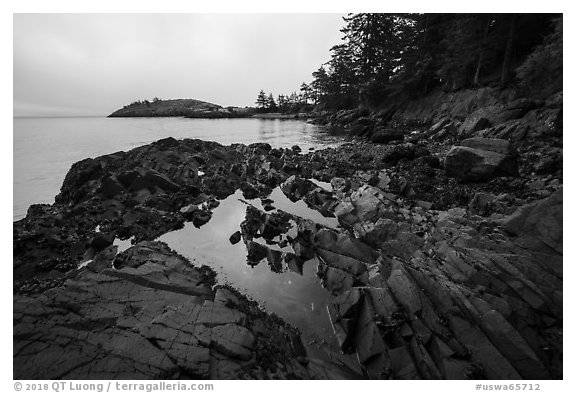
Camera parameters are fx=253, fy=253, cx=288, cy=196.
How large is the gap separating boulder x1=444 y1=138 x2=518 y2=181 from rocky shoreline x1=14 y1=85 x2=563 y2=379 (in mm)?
80

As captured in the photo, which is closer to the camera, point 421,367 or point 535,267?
point 421,367

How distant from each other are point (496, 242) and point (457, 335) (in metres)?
4.21

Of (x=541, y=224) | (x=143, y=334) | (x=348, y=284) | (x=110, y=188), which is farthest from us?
(x=110, y=188)

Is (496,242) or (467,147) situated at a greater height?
(467,147)

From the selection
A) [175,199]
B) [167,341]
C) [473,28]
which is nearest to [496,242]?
[167,341]

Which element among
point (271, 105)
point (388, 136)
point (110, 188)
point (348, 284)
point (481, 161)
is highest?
point (271, 105)

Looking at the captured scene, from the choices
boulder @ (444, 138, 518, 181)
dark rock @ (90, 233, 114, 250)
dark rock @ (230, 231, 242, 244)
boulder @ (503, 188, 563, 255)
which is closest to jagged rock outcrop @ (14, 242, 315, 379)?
dark rock @ (230, 231, 242, 244)

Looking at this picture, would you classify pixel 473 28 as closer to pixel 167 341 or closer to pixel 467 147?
pixel 467 147

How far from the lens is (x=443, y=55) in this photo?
37.0 metres

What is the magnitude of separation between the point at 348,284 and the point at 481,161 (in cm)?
1215

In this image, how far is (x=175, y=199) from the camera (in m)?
18.7

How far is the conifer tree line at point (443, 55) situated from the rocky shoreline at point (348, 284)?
5.99 m

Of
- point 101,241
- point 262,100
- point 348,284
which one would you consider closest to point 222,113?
point 262,100

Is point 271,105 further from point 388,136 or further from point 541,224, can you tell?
point 541,224
